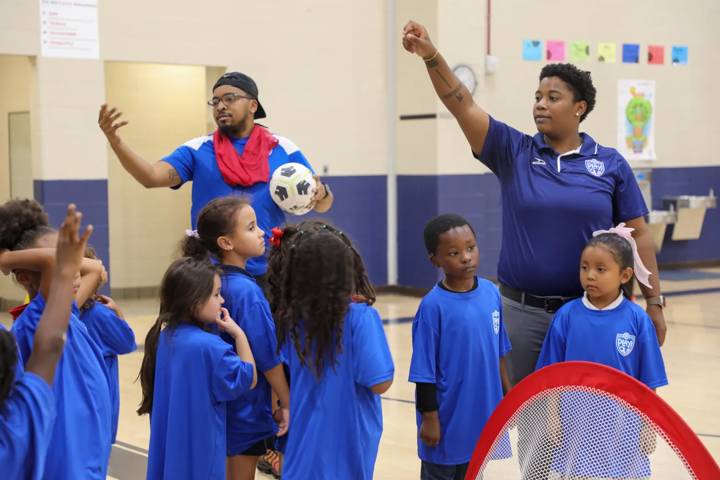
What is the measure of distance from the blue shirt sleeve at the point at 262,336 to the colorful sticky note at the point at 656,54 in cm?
965

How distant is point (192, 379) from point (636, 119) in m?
9.64

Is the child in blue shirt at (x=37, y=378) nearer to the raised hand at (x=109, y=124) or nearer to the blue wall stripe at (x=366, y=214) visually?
the raised hand at (x=109, y=124)

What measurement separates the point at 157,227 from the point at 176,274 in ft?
25.1

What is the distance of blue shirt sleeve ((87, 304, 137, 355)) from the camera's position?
Result: 3342 millimetres

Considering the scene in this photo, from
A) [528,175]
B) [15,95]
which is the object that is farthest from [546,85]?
[15,95]

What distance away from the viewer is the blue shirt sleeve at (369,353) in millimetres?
2805

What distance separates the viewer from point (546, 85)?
11.8 ft

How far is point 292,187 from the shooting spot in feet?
13.0

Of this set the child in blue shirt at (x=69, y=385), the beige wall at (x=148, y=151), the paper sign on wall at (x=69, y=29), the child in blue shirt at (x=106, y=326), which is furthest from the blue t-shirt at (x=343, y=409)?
the beige wall at (x=148, y=151)

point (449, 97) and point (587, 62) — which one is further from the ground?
point (587, 62)

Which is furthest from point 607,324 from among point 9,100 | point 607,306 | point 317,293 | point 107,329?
point 9,100

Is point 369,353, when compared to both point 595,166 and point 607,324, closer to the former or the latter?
point 607,324

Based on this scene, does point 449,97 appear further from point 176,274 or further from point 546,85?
point 176,274

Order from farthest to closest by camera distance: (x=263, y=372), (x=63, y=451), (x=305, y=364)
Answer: (x=263, y=372), (x=305, y=364), (x=63, y=451)
